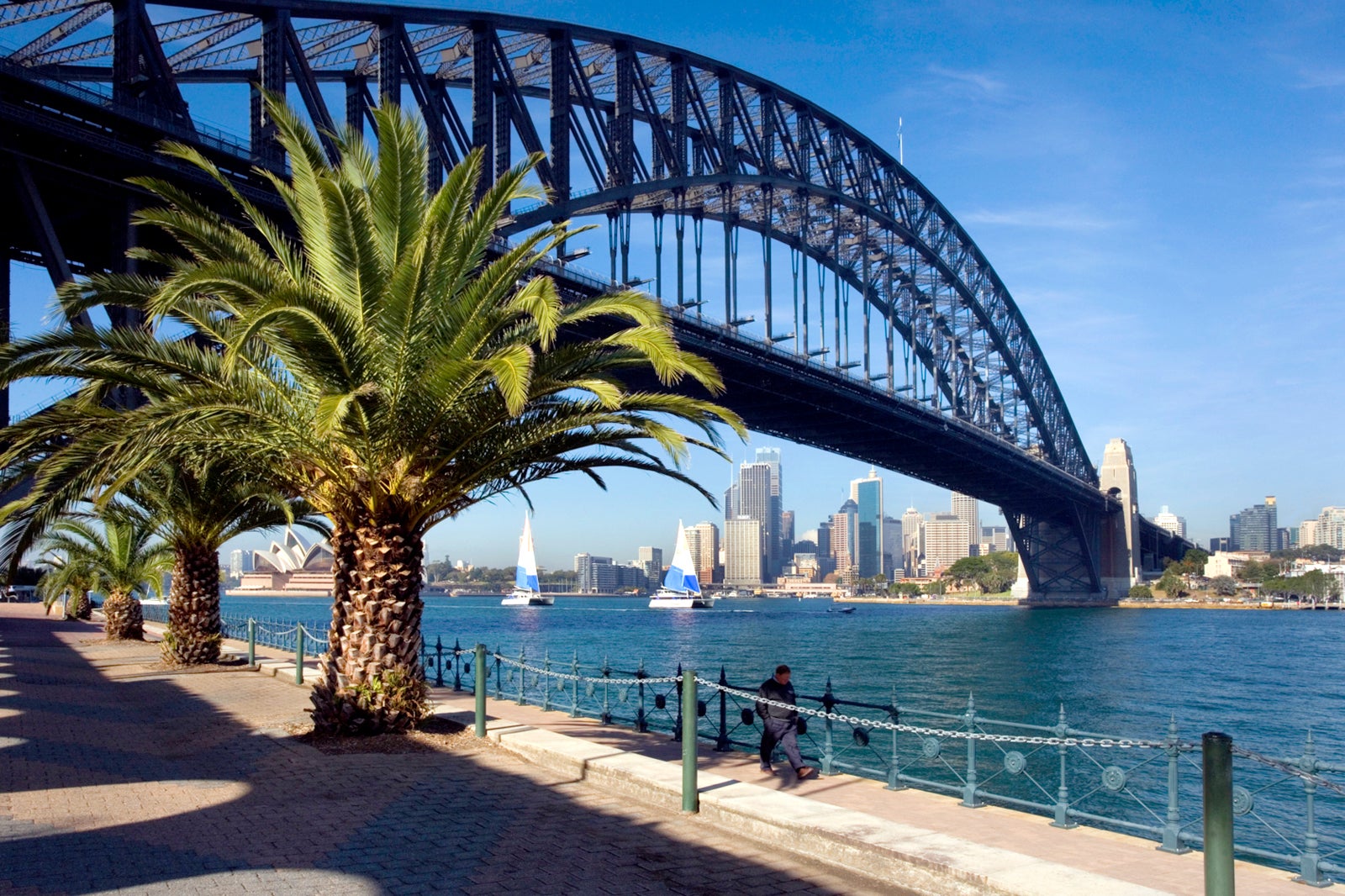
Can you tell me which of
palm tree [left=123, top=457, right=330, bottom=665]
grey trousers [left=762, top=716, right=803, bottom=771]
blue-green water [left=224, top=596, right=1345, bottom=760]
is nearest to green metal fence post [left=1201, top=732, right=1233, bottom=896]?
grey trousers [left=762, top=716, right=803, bottom=771]

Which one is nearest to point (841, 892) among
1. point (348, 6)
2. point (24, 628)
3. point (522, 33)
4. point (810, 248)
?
point (348, 6)

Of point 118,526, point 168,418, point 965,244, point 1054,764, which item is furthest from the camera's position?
point 965,244

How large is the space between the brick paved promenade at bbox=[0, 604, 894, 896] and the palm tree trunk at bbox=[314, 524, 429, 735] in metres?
0.70

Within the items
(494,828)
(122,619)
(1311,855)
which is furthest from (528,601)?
(1311,855)

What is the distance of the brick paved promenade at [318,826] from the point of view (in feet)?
24.0

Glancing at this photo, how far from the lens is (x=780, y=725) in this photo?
1164cm

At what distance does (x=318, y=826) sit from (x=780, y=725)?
502 cm

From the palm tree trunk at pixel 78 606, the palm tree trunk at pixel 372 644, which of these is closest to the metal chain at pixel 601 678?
the palm tree trunk at pixel 372 644

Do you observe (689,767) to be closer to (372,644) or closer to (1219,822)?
(1219,822)

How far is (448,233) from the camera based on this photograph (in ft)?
40.9

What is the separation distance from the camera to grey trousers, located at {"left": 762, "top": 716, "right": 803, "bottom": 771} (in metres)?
11.4

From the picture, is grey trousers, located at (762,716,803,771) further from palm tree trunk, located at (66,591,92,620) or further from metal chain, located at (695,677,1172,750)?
palm tree trunk, located at (66,591,92,620)

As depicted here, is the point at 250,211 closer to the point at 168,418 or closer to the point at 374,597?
the point at 168,418

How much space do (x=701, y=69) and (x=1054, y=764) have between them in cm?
4911
